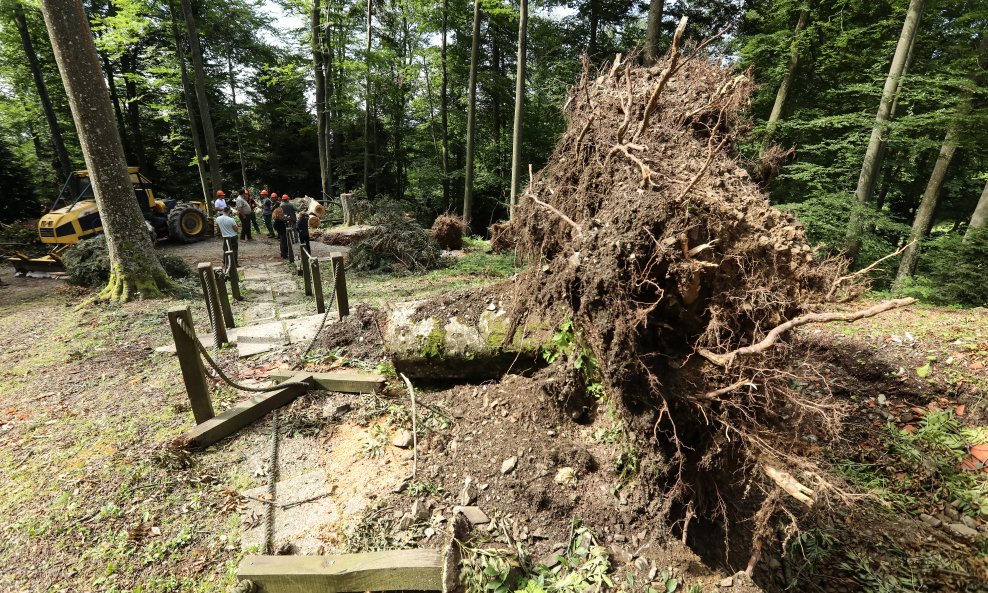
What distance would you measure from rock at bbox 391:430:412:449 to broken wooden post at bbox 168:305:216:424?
191cm

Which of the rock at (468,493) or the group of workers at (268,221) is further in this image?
the group of workers at (268,221)

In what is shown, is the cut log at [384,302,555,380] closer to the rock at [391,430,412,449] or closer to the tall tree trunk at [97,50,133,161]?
the rock at [391,430,412,449]

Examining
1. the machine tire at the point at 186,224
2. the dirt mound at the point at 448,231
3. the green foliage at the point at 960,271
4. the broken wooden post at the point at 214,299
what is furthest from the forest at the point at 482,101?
the broken wooden post at the point at 214,299

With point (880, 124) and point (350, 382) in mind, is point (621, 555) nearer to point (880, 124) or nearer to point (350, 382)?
point (350, 382)

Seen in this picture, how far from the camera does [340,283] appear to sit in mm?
5914

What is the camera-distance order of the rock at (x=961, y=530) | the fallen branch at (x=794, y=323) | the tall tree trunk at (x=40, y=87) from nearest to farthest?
1. the fallen branch at (x=794, y=323)
2. the rock at (x=961, y=530)
3. the tall tree trunk at (x=40, y=87)

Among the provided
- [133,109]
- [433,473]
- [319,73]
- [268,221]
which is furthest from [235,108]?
[433,473]

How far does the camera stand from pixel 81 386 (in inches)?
193

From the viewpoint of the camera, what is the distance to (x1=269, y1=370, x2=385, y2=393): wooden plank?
4.41 metres

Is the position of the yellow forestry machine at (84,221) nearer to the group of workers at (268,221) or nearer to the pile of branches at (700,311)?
the group of workers at (268,221)

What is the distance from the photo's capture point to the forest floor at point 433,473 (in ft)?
8.90

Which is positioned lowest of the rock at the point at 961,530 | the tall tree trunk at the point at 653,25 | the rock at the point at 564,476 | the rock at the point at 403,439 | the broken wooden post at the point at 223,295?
the rock at the point at 961,530

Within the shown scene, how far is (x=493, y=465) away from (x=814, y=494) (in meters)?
2.17

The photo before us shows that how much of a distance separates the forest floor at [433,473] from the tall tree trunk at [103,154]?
10.2 ft
